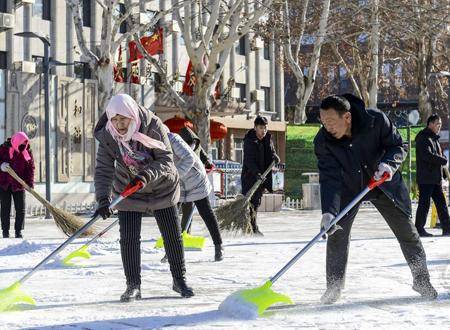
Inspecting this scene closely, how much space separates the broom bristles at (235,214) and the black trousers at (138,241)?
19.0 feet

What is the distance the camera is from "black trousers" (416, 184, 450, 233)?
13461 millimetres

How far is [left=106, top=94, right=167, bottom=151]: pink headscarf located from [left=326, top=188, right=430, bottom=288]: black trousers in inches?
51.4

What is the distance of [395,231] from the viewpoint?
6.79 m

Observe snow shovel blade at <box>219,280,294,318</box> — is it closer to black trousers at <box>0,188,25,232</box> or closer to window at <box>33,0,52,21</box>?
black trousers at <box>0,188,25,232</box>

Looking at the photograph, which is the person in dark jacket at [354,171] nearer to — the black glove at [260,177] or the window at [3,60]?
the black glove at [260,177]

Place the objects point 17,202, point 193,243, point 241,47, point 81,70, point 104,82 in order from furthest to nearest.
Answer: point 241,47 < point 81,70 < point 104,82 < point 17,202 < point 193,243

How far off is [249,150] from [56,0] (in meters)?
19.3

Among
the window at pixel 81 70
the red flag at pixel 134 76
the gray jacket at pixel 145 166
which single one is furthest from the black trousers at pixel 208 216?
the red flag at pixel 134 76

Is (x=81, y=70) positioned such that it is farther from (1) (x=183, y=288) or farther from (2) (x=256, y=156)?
(1) (x=183, y=288)

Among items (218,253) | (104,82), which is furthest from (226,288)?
(104,82)

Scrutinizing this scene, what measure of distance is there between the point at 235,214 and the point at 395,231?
629cm

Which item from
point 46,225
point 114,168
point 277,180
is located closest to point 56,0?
point 277,180

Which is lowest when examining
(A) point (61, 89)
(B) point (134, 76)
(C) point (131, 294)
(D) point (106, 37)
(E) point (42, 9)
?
(C) point (131, 294)

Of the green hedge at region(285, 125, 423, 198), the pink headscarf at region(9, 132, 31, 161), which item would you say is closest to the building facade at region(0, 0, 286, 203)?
the green hedge at region(285, 125, 423, 198)
